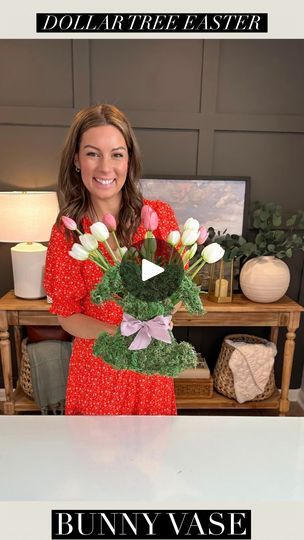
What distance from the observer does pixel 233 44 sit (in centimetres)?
222

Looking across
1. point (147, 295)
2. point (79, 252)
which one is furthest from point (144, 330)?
point (79, 252)

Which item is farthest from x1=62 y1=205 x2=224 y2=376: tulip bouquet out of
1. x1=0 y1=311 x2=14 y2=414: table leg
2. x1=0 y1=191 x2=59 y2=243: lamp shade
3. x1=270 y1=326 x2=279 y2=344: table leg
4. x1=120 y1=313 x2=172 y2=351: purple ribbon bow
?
x1=270 y1=326 x2=279 y2=344: table leg

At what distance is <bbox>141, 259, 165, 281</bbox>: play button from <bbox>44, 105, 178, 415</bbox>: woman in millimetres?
360

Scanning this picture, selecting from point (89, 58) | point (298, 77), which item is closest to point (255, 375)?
point (298, 77)

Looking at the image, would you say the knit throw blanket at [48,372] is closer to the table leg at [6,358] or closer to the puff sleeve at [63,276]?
the table leg at [6,358]

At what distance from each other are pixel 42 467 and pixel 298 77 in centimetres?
228

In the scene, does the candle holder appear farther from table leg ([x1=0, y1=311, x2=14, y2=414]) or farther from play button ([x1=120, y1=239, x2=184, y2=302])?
play button ([x1=120, y1=239, x2=184, y2=302])

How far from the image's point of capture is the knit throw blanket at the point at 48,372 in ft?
7.06

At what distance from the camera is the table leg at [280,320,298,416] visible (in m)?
2.23

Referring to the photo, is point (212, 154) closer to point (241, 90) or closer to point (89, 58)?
point (241, 90)

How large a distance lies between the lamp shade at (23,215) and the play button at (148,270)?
1.51 metres

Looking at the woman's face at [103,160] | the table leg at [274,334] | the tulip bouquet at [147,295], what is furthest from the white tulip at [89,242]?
the table leg at [274,334]

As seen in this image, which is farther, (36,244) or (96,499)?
(36,244)

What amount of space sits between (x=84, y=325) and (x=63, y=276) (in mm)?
133
